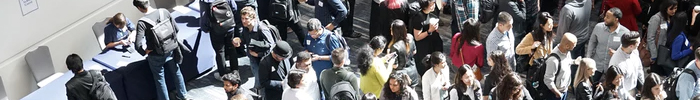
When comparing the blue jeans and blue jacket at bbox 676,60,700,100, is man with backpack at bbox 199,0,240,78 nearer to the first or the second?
the blue jeans

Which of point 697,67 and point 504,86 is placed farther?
point 697,67

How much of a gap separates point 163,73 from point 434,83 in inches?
100.0

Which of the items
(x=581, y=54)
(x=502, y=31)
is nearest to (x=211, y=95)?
(x=502, y=31)

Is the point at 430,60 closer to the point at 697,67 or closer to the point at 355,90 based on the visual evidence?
the point at 355,90

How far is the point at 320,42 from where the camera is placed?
687 centimetres

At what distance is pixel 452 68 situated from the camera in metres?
8.48

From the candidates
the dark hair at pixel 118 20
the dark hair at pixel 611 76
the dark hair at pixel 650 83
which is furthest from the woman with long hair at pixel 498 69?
the dark hair at pixel 118 20

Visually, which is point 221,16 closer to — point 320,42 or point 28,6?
point 320,42

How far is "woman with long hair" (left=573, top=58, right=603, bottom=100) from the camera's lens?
20.2ft

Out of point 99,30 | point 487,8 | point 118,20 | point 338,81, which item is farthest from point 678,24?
point 99,30

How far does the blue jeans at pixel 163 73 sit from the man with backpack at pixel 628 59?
3570 millimetres

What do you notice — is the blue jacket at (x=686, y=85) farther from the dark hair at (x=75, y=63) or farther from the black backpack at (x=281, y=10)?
the dark hair at (x=75, y=63)

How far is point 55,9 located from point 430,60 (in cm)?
369

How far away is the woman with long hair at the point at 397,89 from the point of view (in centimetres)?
568
